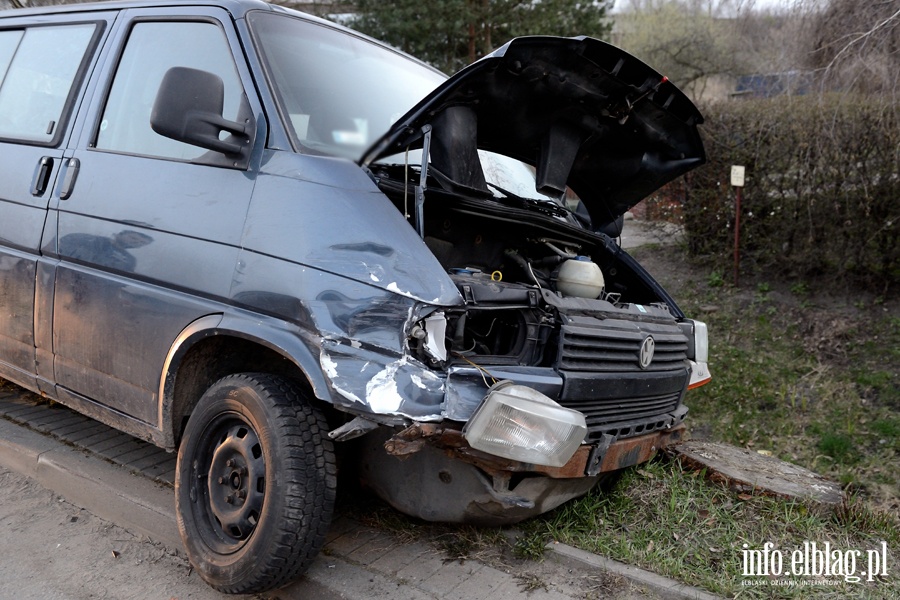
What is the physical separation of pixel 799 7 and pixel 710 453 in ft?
19.3

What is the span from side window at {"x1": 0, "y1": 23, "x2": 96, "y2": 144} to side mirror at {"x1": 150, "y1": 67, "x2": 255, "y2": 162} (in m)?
1.28

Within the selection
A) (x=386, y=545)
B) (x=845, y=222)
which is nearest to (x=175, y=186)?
(x=386, y=545)

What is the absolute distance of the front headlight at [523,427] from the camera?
8.01 feet

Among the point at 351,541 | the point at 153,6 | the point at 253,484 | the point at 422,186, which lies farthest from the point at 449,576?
the point at 153,6

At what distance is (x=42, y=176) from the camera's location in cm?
354

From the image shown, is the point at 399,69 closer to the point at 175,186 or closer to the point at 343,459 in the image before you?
the point at 175,186

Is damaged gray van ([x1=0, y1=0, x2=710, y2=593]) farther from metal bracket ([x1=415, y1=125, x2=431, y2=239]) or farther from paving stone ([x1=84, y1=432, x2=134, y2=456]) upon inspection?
paving stone ([x1=84, y1=432, x2=134, y2=456])

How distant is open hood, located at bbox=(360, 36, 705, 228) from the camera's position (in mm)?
2996

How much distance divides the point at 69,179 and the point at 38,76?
0.93 meters

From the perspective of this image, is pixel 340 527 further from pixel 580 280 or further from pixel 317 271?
pixel 580 280

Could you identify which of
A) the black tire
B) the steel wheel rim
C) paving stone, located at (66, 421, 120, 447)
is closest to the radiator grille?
the black tire

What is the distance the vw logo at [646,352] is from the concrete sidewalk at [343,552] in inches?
32.4

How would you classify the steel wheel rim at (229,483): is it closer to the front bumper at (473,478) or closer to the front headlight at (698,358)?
the front bumper at (473,478)

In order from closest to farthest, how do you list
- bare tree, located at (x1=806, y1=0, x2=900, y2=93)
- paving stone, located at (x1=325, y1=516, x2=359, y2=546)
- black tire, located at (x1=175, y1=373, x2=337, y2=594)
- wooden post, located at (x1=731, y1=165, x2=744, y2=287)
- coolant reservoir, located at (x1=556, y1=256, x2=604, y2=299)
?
black tire, located at (x1=175, y1=373, x2=337, y2=594)
paving stone, located at (x1=325, y1=516, x2=359, y2=546)
coolant reservoir, located at (x1=556, y1=256, x2=604, y2=299)
bare tree, located at (x1=806, y1=0, x2=900, y2=93)
wooden post, located at (x1=731, y1=165, x2=744, y2=287)
